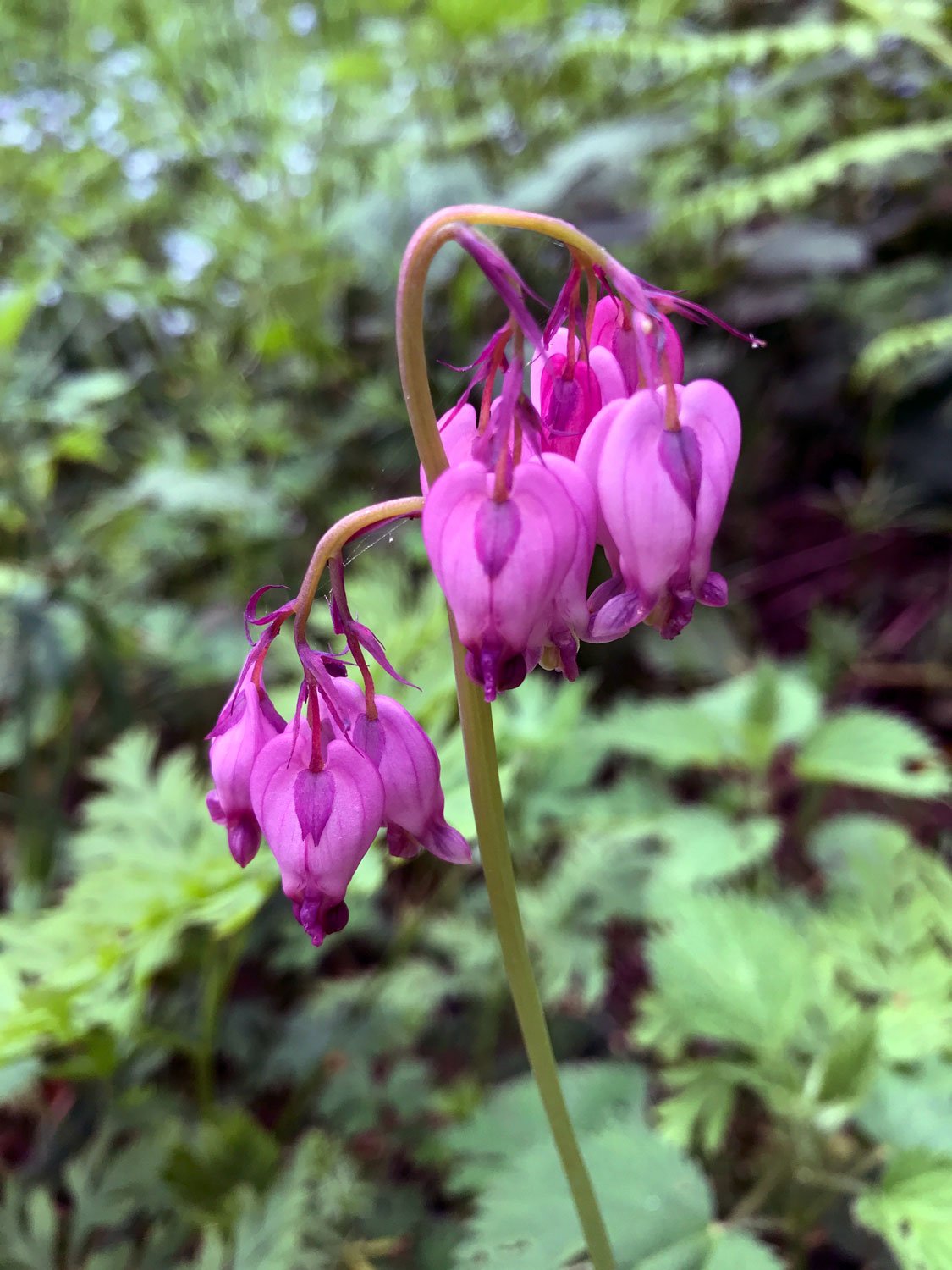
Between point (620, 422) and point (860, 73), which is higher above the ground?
point (860, 73)

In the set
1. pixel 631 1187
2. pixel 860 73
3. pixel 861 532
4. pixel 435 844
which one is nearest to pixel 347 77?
pixel 860 73

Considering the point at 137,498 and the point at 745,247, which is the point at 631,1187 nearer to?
the point at 137,498

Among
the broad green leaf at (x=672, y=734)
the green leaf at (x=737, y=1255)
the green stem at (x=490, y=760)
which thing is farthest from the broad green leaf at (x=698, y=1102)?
the broad green leaf at (x=672, y=734)

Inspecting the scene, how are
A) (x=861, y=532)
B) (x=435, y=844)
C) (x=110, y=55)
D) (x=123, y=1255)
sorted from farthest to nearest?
(x=110, y=55)
(x=861, y=532)
(x=123, y=1255)
(x=435, y=844)

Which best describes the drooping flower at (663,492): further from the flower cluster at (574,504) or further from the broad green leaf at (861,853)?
the broad green leaf at (861,853)

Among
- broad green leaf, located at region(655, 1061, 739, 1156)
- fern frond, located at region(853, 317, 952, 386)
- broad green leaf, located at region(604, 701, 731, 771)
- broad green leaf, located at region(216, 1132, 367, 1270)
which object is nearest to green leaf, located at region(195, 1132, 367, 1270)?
broad green leaf, located at region(216, 1132, 367, 1270)

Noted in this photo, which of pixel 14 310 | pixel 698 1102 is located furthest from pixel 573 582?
pixel 14 310
